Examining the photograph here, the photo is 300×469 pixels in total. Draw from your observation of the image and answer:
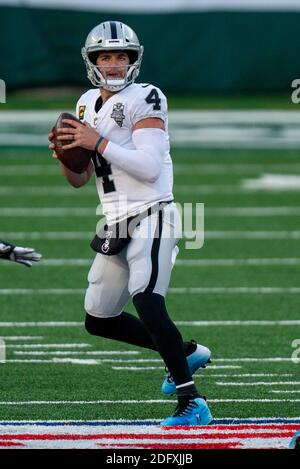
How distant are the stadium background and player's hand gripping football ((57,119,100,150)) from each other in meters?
1.14

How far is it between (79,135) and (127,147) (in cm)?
24

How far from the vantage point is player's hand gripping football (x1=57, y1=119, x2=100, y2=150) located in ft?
17.8

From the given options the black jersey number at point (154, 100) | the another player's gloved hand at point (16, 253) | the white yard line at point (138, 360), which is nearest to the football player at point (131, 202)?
the black jersey number at point (154, 100)

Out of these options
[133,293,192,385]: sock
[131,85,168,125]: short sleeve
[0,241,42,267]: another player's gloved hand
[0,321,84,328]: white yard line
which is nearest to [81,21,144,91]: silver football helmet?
[131,85,168,125]: short sleeve

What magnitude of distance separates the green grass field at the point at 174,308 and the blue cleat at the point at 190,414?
262mm

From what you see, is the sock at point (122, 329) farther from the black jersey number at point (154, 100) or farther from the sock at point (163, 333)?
the black jersey number at point (154, 100)

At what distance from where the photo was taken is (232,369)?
6676 millimetres

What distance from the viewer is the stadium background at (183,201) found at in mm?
6238

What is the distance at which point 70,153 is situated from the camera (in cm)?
551

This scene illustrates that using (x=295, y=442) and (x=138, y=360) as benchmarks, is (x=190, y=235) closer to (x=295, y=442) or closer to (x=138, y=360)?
(x=138, y=360)

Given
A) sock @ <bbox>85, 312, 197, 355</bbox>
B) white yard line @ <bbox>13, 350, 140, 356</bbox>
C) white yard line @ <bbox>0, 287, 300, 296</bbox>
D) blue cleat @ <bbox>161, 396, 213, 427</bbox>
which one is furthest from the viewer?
white yard line @ <bbox>0, 287, 300, 296</bbox>

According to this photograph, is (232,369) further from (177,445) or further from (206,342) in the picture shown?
(177,445)

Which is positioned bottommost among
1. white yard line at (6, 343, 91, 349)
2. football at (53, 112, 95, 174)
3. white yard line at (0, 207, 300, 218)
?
white yard line at (6, 343, 91, 349)

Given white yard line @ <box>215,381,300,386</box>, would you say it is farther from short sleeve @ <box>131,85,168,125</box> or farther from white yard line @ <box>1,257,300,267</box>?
white yard line @ <box>1,257,300,267</box>
